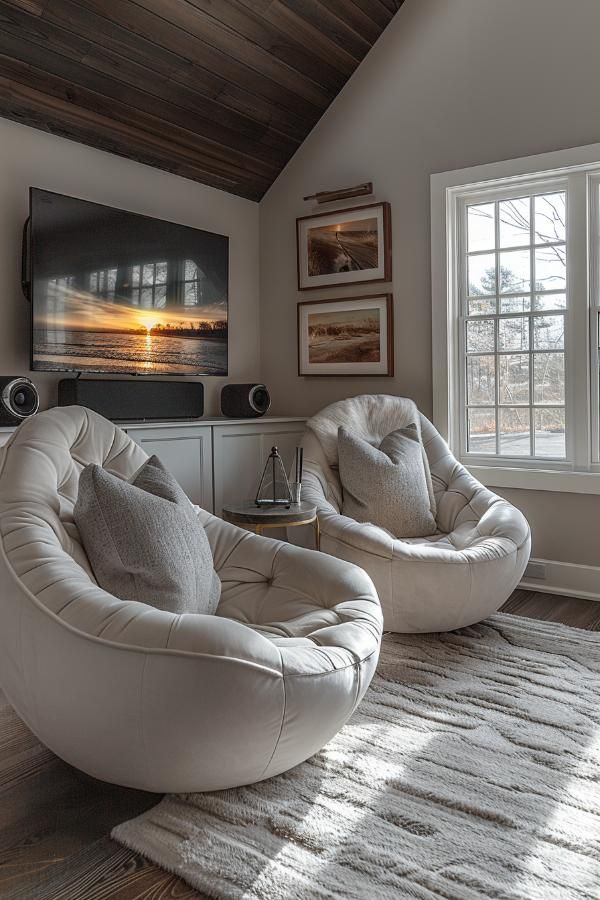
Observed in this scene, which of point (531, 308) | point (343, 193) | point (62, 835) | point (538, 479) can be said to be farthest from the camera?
point (343, 193)

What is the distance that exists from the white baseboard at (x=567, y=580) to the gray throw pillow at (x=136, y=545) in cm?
226

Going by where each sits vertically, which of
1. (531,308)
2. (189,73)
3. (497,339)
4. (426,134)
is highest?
(189,73)

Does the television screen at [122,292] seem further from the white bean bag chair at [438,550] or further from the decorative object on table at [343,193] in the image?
the white bean bag chair at [438,550]

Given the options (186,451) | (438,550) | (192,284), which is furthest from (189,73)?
(438,550)

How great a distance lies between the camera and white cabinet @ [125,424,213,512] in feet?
10.9

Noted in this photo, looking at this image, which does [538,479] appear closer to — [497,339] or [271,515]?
[497,339]

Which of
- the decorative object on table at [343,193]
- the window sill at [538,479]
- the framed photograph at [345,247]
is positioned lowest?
the window sill at [538,479]

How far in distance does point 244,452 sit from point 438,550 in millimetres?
1450

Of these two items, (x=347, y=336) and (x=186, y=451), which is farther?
(x=347, y=336)

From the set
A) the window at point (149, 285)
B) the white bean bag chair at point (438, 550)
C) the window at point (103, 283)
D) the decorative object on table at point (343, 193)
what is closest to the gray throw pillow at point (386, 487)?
the white bean bag chair at point (438, 550)

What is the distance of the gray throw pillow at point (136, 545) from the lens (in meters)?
1.92

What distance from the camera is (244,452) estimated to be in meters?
3.93

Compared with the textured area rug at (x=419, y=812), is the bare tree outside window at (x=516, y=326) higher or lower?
higher

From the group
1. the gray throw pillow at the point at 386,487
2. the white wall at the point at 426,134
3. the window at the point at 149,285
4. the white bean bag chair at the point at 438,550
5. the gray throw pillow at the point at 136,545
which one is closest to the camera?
the gray throw pillow at the point at 136,545
